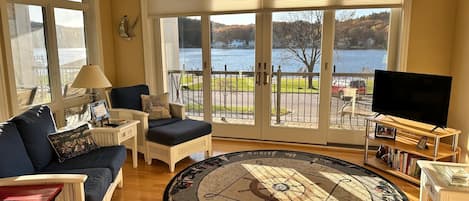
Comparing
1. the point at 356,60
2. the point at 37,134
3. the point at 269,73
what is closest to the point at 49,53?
the point at 37,134

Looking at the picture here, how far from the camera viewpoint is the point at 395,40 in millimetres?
3953

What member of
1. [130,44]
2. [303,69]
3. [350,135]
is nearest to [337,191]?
[350,135]

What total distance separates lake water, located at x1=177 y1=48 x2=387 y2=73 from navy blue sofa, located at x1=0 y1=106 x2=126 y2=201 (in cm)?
207

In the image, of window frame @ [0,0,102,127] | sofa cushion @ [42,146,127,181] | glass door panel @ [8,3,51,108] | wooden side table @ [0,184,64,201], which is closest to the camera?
wooden side table @ [0,184,64,201]

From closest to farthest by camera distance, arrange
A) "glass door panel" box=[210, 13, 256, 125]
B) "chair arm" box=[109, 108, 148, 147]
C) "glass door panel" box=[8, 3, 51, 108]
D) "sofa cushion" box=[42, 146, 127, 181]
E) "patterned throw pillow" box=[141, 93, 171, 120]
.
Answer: "sofa cushion" box=[42, 146, 127, 181], "glass door panel" box=[8, 3, 51, 108], "chair arm" box=[109, 108, 148, 147], "patterned throw pillow" box=[141, 93, 171, 120], "glass door panel" box=[210, 13, 256, 125]

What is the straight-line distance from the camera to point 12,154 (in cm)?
229

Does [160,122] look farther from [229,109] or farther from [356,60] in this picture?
[356,60]

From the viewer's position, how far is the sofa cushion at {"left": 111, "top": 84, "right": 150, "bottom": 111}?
411cm

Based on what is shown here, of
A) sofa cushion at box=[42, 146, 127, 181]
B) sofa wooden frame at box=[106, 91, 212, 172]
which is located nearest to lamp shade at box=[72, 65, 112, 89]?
sofa wooden frame at box=[106, 91, 212, 172]

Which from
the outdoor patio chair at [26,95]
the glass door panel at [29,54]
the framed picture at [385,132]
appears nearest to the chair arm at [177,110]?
the glass door panel at [29,54]

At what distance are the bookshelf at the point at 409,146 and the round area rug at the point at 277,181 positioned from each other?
25 cm

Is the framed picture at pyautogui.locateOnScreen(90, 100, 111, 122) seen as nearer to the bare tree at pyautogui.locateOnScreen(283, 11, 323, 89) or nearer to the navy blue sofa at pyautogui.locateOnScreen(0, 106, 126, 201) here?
the navy blue sofa at pyautogui.locateOnScreen(0, 106, 126, 201)

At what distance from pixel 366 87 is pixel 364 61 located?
330mm

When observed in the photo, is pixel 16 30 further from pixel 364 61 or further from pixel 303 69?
pixel 364 61
